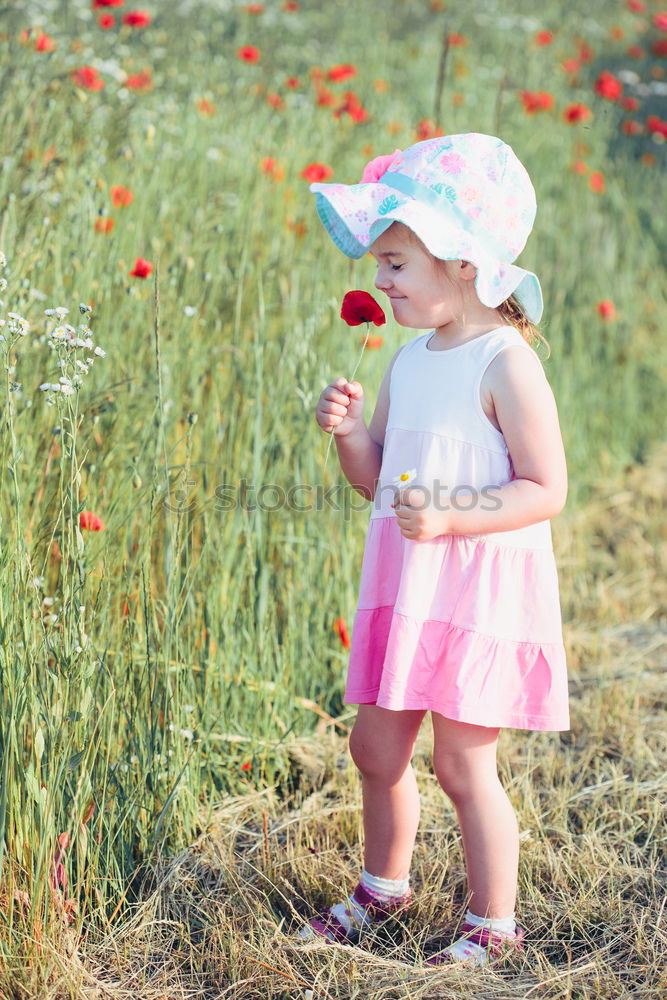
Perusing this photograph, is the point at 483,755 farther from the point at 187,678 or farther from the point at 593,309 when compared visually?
the point at 593,309

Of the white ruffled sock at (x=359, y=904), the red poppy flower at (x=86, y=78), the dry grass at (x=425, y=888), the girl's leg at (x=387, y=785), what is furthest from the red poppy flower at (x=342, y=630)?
the red poppy flower at (x=86, y=78)

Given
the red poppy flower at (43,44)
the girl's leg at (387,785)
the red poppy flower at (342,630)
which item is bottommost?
the girl's leg at (387,785)

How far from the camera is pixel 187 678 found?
190 cm

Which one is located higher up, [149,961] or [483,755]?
[483,755]

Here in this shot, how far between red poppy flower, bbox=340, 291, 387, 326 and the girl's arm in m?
0.21

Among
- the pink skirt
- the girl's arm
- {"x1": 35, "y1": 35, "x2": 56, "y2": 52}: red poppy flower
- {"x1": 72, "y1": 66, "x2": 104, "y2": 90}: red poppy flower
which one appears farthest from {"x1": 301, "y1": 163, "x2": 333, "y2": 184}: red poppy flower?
the pink skirt

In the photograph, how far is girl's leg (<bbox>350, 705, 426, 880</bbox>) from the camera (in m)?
1.65

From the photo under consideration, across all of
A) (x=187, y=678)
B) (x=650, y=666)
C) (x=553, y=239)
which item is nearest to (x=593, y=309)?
(x=553, y=239)

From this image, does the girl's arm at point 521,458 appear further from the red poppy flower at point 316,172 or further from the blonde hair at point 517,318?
the red poppy flower at point 316,172

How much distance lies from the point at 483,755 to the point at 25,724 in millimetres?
731

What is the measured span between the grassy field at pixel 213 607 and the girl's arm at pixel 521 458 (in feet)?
1.62

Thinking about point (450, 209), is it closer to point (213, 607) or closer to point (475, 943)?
point (213, 607)

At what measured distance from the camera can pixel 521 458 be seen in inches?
59.2

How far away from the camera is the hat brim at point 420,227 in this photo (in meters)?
1.45
